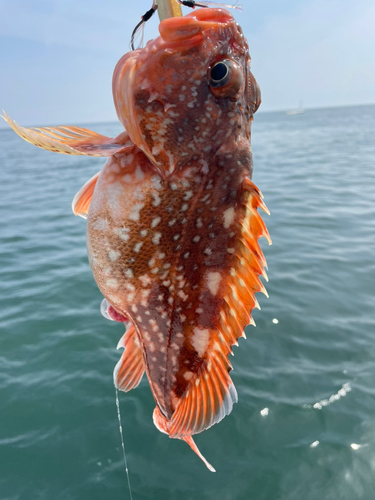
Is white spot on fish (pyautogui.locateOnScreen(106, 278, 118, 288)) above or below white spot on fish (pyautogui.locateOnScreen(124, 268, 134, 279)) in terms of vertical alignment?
below

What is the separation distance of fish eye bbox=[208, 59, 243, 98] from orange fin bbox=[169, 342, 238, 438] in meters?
1.22

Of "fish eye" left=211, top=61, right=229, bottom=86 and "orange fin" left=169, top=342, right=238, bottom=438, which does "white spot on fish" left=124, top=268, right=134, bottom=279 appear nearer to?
"orange fin" left=169, top=342, right=238, bottom=438

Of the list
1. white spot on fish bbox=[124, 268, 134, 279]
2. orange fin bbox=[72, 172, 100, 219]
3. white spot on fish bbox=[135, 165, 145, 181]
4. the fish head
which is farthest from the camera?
orange fin bbox=[72, 172, 100, 219]

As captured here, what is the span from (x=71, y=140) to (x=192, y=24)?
2.32 ft

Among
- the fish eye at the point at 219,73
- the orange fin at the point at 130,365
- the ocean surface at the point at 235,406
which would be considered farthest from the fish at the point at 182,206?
the ocean surface at the point at 235,406

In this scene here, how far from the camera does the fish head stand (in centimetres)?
151

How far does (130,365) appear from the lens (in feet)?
7.04

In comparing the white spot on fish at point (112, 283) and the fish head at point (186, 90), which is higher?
the fish head at point (186, 90)

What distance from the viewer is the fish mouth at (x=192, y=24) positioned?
1.42 m

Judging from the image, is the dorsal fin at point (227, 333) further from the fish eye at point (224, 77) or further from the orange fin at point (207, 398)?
the fish eye at point (224, 77)

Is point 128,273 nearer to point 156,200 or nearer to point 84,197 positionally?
point 156,200

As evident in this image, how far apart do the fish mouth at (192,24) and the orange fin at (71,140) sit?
1.58ft

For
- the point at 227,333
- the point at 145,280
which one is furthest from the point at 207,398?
the point at 145,280

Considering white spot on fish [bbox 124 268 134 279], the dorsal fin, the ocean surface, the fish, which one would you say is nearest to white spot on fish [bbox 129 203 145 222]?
the fish
